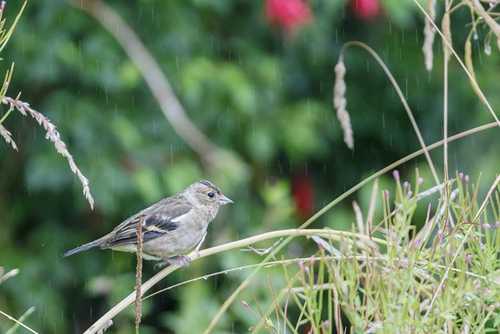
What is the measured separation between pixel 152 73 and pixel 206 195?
101 cm

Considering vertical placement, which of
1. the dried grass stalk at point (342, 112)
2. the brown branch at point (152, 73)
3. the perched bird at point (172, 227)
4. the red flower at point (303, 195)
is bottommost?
the red flower at point (303, 195)

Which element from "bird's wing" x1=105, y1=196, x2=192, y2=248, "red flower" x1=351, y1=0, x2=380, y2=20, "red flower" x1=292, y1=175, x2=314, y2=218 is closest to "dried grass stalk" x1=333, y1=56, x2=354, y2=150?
"bird's wing" x1=105, y1=196, x2=192, y2=248

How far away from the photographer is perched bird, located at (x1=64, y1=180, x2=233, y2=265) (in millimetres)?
3086

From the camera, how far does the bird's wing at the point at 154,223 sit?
3078mm

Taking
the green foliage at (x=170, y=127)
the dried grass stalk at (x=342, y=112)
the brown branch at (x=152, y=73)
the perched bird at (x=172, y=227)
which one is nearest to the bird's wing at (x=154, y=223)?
the perched bird at (x=172, y=227)

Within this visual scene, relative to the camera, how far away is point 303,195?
16.2 ft

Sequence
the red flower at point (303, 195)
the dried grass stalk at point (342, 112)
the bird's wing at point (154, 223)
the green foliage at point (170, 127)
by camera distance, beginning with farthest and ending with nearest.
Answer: the red flower at point (303, 195)
the green foliage at point (170, 127)
the bird's wing at point (154, 223)
the dried grass stalk at point (342, 112)

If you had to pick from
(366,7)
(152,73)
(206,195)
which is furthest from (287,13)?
(206,195)

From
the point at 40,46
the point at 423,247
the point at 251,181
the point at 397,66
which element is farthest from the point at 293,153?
the point at 423,247

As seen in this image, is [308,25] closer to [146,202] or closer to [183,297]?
[146,202]

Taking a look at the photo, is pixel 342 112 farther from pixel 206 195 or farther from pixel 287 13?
pixel 287 13

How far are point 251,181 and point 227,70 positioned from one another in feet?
2.03

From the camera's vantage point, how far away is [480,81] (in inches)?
188

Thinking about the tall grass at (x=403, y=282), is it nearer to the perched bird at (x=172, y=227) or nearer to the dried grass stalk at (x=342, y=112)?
the dried grass stalk at (x=342, y=112)
